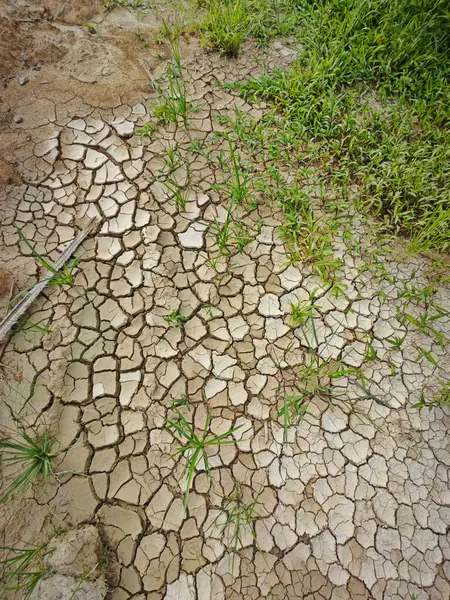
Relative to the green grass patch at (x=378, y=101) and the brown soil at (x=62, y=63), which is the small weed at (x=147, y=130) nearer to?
the brown soil at (x=62, y=63)

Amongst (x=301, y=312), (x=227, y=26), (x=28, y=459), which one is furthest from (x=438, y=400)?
(x=227, y=26)

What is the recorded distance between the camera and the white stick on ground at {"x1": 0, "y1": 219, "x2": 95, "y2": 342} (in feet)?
6.48

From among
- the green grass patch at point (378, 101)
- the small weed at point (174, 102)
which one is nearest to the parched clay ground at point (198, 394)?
the small weed at point (174, 102)

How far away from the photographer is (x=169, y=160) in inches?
101

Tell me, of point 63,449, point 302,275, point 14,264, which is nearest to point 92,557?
point 63,449

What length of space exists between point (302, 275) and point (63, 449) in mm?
1620

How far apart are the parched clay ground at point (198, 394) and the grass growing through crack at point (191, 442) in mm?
44

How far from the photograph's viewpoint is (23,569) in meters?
1.50

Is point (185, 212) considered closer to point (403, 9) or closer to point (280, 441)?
point (280, 441)

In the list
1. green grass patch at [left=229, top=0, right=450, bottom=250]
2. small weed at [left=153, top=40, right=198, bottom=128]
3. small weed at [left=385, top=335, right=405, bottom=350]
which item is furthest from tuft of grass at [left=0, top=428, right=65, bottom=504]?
green grass patch at [left=229, top=0, right=450, bottom=250]

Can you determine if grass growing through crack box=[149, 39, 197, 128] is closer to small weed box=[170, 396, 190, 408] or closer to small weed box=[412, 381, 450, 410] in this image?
small weed box=[170, 396, 190, 408]

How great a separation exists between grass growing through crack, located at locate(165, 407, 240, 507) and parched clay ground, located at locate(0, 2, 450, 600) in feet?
0.14

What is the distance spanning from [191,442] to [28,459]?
77 centimetres

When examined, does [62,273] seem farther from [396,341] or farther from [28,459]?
[396,341]
